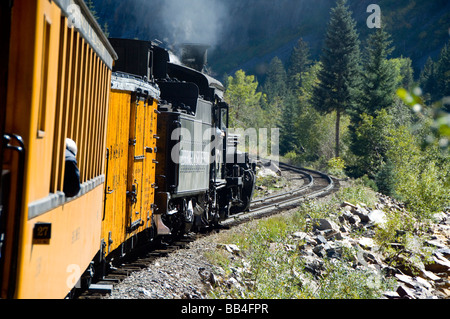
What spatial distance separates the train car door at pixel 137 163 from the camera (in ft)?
25.6

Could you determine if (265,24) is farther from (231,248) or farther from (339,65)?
(231,248)

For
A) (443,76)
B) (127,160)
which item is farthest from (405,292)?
(443,76)

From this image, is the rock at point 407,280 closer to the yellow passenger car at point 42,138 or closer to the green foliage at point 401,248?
the green foliage at point 401,248

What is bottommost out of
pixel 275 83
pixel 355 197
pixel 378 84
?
pixel 355 197

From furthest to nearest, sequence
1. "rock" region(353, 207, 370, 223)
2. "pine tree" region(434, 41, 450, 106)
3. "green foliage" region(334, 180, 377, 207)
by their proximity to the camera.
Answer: "pine tree" region(434, 41, 450, 106) → "green foliage" region(334, 180, 377, 207) → "rock" region(353, 207, 370, 223)

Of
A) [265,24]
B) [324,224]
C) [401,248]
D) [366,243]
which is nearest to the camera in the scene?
[401,248]

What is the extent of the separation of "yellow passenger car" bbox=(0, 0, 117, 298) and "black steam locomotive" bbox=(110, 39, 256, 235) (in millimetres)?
4794

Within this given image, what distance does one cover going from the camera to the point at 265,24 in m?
146

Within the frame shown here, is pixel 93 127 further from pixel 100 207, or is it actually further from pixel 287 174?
pixel 287 174

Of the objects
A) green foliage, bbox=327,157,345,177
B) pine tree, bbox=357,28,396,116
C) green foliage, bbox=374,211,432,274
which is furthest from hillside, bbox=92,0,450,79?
green foliage, bbox=374,211,432,274

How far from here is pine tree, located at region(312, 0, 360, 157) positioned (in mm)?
50156

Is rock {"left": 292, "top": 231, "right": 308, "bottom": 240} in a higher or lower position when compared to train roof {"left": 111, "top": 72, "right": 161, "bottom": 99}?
lower

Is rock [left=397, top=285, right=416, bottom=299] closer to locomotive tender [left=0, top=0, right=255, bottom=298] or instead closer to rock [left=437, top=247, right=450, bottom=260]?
locomotive tender [left=0, top=0, right=255, bottom=298]

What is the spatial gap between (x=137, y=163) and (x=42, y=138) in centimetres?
465
